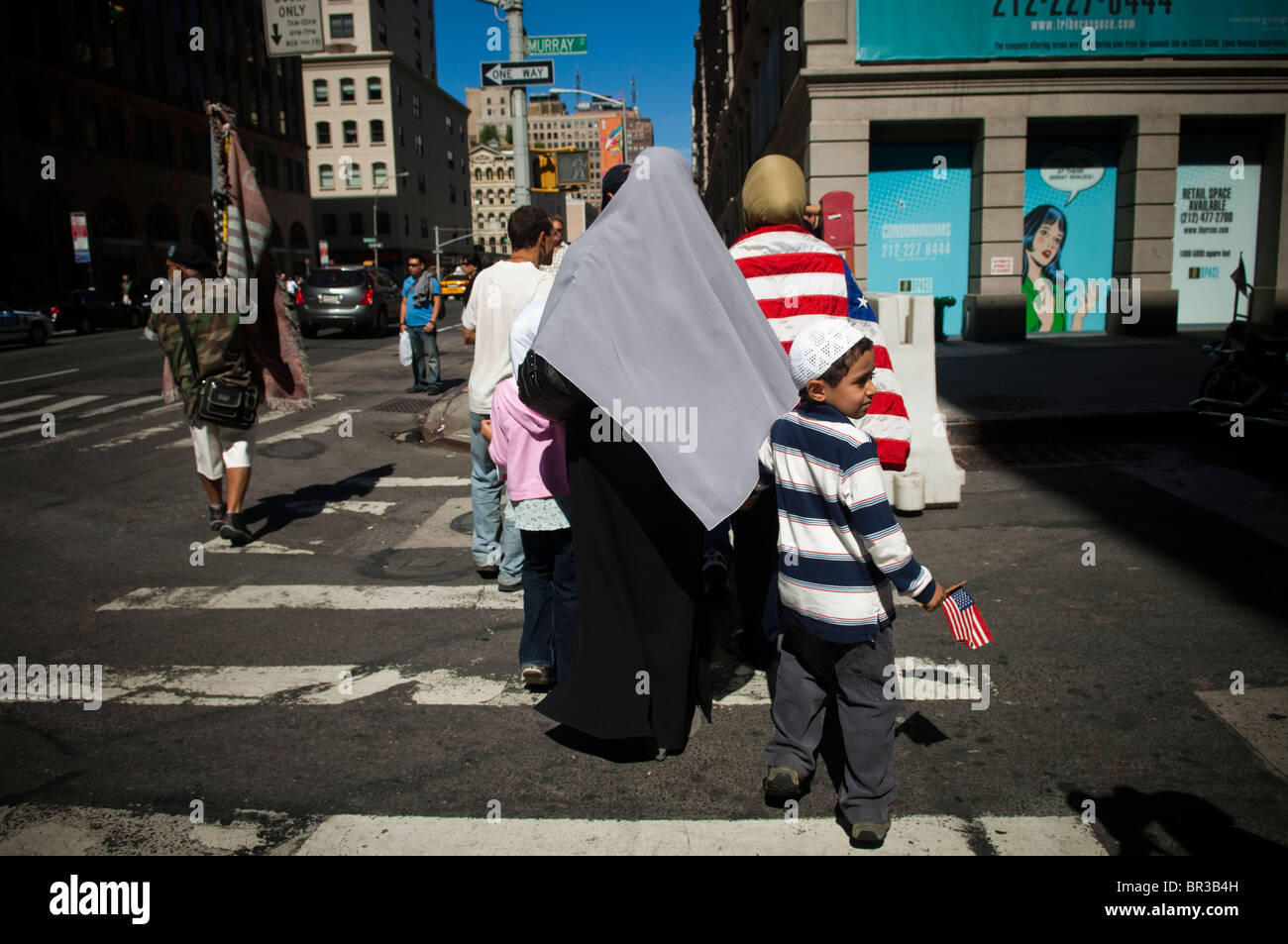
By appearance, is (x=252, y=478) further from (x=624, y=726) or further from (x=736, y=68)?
(x=736, y=68)

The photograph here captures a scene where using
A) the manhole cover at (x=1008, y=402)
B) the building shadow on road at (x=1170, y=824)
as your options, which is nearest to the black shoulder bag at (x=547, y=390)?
the building shadow on road at (x=1170, y=824)

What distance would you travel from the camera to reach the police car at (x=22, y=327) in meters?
25.1

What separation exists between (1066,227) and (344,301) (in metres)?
16.9

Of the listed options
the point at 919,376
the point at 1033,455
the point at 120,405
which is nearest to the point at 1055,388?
the point at 1033,455

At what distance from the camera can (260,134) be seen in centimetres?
6450

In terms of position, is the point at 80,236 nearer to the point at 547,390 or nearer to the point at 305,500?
the point at 305,500

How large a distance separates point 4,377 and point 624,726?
1814 cm

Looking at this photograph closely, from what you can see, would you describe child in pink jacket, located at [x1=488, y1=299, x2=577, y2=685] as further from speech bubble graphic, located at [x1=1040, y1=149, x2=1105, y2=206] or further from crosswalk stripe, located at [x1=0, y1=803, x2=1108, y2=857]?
speech bubble graphic, located at [x1=1040, y1=149, x2=1105, y2=206]

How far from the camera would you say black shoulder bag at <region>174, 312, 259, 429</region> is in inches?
250

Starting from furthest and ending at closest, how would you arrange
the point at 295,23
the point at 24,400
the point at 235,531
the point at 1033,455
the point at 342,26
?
the point at 342,26
the point at 295,23
the point at 24,400
the point at 1033,455
the point at 235,531

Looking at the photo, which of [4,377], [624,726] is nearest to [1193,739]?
[624,726]

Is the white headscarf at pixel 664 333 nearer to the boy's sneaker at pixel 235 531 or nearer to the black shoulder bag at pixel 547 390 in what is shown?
the black shoulder bag at pixel 547 390

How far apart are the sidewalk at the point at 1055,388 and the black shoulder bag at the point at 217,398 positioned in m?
3.71

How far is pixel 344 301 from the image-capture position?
23.6 meters
